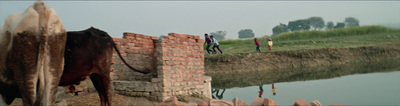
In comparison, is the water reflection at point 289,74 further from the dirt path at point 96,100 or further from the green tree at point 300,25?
the green tree at point 300,25

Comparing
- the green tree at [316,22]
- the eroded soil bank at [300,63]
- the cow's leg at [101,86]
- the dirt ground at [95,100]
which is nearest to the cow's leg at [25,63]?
the cow's leg at [101,86]

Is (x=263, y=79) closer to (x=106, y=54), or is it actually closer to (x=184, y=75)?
(x=184, y=75)

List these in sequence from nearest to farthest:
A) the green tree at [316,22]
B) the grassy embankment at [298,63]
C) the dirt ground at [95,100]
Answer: the dirt ground at [95,100]
the grassy embankment at [298,63]
the green tree at [316,22]

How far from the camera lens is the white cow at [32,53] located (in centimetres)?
393

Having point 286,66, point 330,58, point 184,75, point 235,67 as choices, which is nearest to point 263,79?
point 235,67

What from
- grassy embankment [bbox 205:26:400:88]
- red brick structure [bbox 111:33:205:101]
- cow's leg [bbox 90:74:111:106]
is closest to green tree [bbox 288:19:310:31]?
grassy embankment [bbox 205:26:400:88]

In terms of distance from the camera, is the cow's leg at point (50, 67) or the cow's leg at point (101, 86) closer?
the cow's leg at point (50, 67)

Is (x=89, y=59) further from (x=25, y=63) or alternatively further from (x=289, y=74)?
(x=289, y=74)

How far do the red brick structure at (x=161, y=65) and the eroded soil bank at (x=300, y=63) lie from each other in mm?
7715

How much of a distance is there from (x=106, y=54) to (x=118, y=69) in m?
2.71

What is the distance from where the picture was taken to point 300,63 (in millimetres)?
20453

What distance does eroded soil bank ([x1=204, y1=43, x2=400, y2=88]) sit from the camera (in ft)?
57.0

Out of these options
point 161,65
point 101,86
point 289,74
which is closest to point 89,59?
point 101,86

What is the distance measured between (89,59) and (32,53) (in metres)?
1.14
